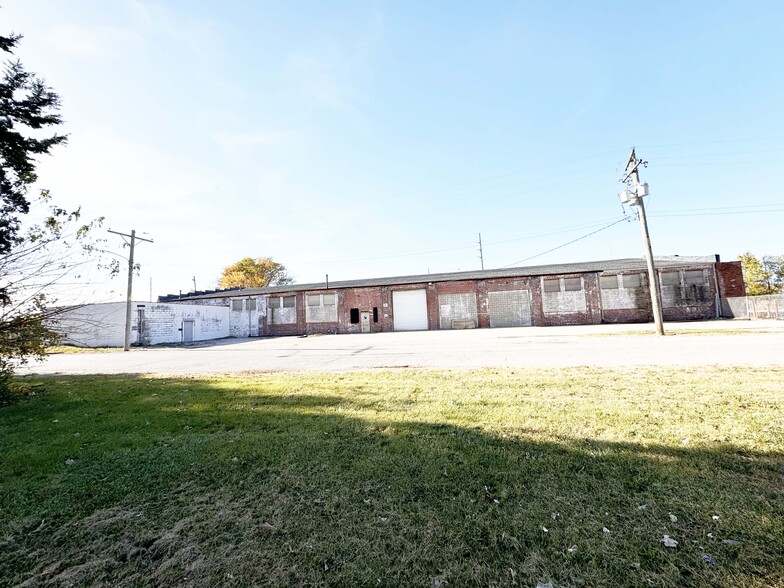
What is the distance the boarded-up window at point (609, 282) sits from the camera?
28030 mm

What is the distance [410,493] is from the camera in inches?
106

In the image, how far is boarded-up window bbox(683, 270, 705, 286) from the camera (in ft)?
88.9

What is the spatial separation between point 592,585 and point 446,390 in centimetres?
416

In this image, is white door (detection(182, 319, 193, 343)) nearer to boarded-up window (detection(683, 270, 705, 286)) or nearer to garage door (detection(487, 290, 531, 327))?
garage door (detection(487, 290, 531, 327))

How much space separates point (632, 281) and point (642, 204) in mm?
13621

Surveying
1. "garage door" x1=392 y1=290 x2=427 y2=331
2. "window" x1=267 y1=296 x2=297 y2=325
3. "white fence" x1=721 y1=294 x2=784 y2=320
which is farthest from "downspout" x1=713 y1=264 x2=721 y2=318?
"window" x1=267 y1=296 x2=297 y2=325

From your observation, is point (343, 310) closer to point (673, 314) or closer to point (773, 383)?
point (673, 314)

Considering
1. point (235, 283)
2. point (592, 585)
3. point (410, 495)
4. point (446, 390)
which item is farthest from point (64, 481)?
point (235, 283)

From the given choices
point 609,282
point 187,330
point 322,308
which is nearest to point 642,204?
point 609,282

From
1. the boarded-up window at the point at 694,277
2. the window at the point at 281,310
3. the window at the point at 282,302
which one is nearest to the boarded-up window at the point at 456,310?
the window at the point at 281,310

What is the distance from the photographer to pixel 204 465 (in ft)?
10.9

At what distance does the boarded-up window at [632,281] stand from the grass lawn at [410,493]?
26.1 metres

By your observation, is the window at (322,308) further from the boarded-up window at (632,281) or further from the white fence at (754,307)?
the white fence at (754,307)

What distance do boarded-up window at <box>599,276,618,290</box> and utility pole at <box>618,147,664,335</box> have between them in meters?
12.1
